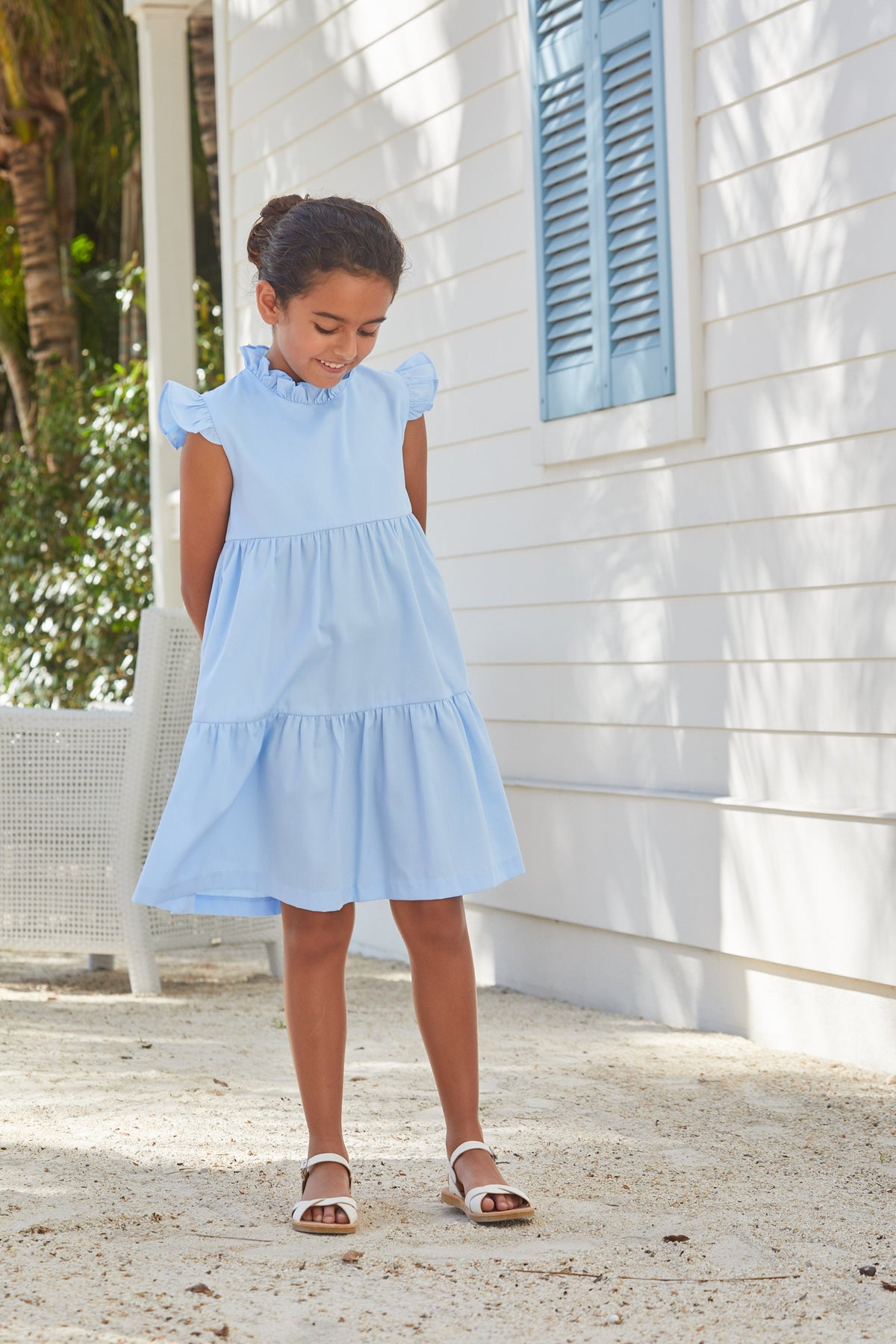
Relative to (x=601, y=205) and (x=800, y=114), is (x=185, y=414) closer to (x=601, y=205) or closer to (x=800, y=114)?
(x=800, y=114)

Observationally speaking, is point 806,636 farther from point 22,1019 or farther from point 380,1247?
point 22,1019

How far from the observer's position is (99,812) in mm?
4469

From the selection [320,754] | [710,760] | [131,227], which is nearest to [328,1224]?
[320,754]

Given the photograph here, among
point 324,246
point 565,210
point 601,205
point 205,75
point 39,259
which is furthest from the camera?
point 39,259

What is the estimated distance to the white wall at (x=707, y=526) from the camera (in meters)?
3.38

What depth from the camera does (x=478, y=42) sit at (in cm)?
464

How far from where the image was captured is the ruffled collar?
246 cm

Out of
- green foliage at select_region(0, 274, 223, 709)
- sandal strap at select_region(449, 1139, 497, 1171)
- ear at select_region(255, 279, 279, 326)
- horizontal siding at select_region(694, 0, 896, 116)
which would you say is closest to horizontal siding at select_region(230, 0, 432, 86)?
horizontal siding at select_region(694, 0, 896, 116)

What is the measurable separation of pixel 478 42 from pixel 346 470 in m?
2.70

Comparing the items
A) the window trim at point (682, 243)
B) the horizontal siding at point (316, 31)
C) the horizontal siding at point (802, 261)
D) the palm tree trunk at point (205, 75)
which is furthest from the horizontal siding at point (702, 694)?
the palm tree trunk at point (205, 75)

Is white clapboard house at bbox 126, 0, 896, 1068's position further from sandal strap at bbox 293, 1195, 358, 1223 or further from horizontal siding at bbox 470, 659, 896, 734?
sandal strap at bbox 293, 1195, 358, 1223

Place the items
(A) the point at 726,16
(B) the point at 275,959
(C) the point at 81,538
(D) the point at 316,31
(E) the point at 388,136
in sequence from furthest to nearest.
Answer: (C) the point at 81,538 → (D) the point at 316,31 → (E) the point at 388,136 → (B) the point at 275,959 → (A) the point at 726,16

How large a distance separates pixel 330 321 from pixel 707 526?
1.68 m

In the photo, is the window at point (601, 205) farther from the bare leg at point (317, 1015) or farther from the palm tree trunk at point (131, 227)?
the palm tree trunk at point (131, 227)
